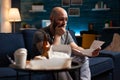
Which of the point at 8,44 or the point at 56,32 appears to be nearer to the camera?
the point at 56,32

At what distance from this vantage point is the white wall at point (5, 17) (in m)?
6.41

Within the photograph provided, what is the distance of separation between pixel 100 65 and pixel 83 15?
4.03 metres

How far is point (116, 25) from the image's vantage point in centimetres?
741

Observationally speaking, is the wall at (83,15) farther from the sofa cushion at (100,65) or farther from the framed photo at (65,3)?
the sofa cushion at (100,65)

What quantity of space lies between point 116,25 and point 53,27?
487cm

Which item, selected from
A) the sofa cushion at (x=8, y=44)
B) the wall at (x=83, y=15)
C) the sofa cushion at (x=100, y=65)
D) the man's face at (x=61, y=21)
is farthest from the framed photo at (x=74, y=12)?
the man's face at (x=61, y=21)

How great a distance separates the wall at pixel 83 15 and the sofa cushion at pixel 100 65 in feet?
12.0

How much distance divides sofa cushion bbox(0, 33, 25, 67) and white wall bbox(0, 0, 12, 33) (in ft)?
9.77

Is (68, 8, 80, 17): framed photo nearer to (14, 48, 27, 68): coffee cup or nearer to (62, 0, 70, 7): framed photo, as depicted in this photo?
(62, 0, 70, 7): framed photo

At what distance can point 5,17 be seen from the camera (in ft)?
21.9

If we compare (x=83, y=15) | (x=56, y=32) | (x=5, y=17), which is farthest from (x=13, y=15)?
(x=56, y=32)

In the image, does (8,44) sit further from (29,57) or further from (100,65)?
(100,65)

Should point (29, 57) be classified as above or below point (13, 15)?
below

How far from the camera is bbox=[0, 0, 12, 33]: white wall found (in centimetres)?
641
